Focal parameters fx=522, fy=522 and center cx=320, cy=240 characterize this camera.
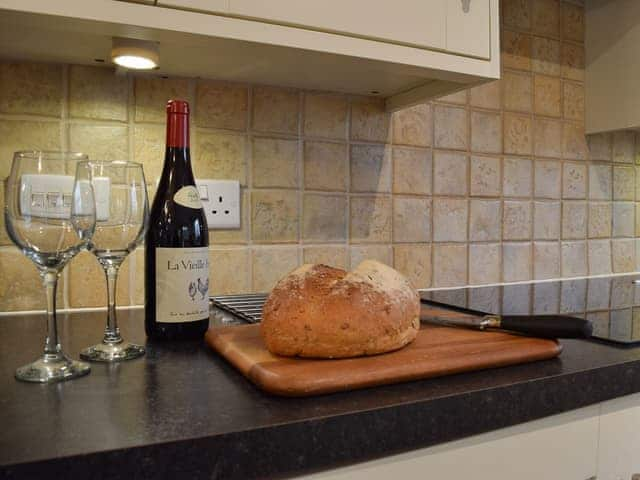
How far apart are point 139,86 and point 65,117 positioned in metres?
0.14

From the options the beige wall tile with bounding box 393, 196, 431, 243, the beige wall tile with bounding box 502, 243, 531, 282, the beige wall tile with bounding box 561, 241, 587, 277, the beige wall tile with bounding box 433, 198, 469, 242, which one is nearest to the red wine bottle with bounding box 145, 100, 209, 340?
the beige wall tile with bounding box 393, 196, 431, 243

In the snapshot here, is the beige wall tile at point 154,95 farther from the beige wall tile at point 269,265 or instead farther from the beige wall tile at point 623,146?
the beige wall tile at point 623,146

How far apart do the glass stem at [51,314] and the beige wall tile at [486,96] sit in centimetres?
107

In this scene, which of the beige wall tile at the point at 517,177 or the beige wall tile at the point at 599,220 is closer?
the beige wall tile at the point at 517,177

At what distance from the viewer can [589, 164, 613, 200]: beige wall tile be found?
151 centimetres

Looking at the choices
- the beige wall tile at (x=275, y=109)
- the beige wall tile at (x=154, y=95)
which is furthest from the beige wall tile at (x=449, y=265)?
the beige wall tile at (x=154, y=95)

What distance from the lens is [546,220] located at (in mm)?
1420

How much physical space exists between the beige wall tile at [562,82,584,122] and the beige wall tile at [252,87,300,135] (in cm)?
84

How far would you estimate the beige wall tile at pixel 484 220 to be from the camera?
130 cm

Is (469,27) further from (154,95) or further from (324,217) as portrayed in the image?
(154,95)

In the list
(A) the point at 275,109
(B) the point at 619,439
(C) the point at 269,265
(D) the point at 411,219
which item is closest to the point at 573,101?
(D) the point at 411,219

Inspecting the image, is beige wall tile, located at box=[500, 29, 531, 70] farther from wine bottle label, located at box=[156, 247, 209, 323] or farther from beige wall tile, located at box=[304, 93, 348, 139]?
wine bottle label, located at box=[156, 247, 209, 323]

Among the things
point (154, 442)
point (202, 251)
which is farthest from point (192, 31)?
point (154, 442)

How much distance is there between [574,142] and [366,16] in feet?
3.13
